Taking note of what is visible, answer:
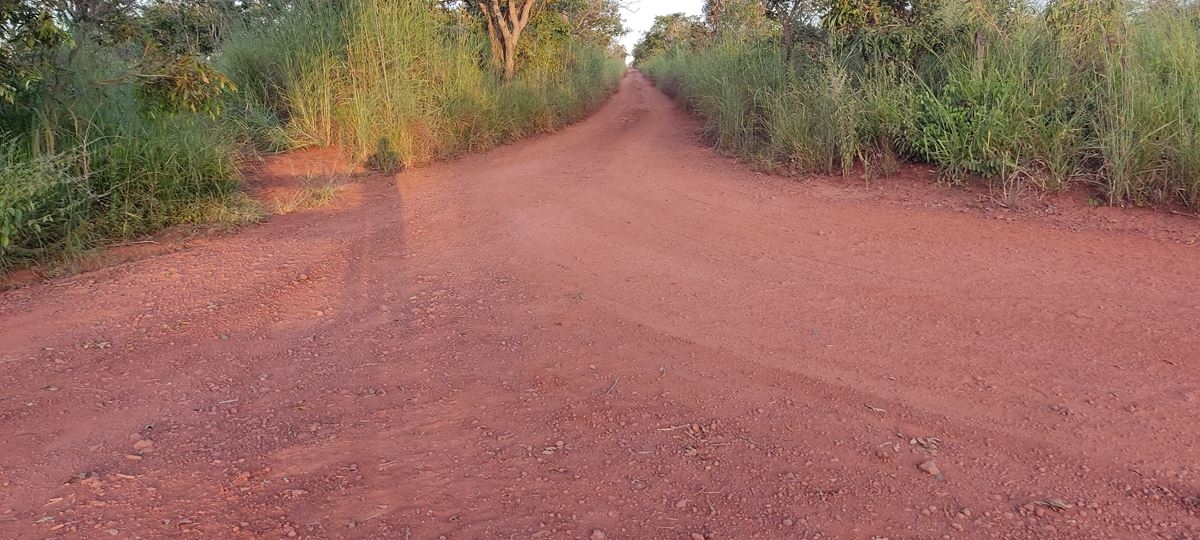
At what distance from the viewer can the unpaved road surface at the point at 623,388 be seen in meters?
2.42

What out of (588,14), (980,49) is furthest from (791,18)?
(588,14)

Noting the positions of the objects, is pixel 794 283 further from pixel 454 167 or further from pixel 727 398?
pixel 454 167

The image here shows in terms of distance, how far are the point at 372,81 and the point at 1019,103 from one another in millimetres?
7443

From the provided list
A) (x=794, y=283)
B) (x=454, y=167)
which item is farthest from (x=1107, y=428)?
(x=454, y=167)

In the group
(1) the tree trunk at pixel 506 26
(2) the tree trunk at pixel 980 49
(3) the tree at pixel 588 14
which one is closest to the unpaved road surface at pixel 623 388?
(2) the tree trunk at pixel 980 49

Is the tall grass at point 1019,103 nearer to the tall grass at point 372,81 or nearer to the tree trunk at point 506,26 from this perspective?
the tall grass at point 372,81

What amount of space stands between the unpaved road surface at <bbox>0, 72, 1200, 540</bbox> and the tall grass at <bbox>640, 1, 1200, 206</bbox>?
2.93 ft

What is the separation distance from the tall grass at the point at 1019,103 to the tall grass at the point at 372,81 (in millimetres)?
4189

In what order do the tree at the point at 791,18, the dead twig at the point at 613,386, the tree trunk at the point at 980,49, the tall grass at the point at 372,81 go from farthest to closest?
the tall grass at the point at 372,81, the tree at the point at 791,18, the tree trunk at the point at 980,49, the dead twig at the point at 613,386

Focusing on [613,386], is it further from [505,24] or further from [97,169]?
[505,24]

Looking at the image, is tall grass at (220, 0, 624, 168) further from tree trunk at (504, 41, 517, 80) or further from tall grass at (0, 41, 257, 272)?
tall grass at (0, 41, 257, 272)

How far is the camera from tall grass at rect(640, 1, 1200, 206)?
5715 millimetres

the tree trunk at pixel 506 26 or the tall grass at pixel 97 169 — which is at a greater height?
the tree trunk at pixel 506 26

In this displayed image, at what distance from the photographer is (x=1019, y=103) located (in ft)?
21.3
